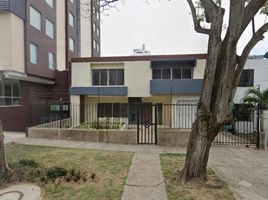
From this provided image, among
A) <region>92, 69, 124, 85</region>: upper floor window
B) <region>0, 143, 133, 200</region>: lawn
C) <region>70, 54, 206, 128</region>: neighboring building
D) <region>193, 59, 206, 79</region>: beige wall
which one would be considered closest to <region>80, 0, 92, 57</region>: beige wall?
<region>92, 69, 124, 85</region>: upper floor window

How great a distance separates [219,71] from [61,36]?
80.0ft

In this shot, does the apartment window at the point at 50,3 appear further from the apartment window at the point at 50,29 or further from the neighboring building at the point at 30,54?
the apartment window at the point at 50,29

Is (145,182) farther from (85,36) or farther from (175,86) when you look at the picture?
(85,36)

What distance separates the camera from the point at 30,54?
2036 cm

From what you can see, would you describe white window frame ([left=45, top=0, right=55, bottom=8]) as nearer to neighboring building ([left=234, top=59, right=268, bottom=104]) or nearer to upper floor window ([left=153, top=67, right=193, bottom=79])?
upper floor window ([left=153, top=67, right=193, bottom=79])

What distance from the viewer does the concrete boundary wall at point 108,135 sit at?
1229 centimetres

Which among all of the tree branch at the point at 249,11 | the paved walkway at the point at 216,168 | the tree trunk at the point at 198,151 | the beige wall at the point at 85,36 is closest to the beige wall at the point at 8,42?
the paved walkway at the point at 216,168

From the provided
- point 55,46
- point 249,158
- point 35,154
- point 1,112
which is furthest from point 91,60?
point 249,158

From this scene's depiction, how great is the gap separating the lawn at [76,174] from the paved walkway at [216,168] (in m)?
0.37

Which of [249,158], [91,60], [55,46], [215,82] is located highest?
[55,46]

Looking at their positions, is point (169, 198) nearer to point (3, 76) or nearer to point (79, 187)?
point (79, 187)

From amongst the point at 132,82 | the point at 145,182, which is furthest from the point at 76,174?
the point at 132,82

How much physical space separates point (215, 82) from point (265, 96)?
12.7m

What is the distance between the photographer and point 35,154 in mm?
9344
